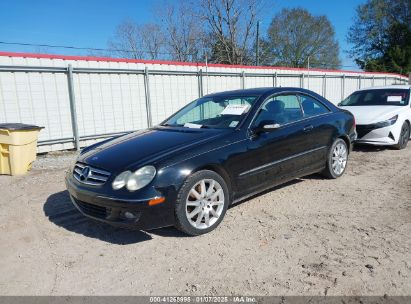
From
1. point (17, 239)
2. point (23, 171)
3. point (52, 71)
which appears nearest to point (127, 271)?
point (17, 239)

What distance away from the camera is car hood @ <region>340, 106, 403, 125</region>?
724cm

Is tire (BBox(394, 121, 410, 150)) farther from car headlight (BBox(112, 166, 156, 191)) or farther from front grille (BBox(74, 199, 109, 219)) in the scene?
front grille (BBox(74, 199, 109, 219))

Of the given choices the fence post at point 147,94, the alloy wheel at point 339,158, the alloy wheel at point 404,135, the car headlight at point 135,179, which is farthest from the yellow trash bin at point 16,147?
the alloy wheel at point 404,135

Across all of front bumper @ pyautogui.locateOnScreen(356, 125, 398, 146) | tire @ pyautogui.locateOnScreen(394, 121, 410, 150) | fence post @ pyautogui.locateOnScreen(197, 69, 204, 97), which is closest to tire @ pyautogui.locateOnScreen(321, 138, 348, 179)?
front bumper @ pyautogui.locateOnScreen(356, 125, 398, 146)

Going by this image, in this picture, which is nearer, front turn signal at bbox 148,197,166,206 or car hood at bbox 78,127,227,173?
front turn signal at bbox 148,197,166,206

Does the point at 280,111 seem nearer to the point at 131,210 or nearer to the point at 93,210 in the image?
the point at 131,210

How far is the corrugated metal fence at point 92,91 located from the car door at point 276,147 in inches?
219

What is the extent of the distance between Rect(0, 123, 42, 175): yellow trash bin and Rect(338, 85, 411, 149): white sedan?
6.51 metres

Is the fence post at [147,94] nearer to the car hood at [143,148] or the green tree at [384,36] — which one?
the car hood at [143,148]

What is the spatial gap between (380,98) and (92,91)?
23.3 feet

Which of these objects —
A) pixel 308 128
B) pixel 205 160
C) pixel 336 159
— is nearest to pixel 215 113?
pixel 205 160

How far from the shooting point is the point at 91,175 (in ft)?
11.5

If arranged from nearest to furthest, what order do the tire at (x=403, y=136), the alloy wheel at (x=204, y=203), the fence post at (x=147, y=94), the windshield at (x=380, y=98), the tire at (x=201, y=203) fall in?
1. the tire at (x=201, y=203)
2. the alloy wheel at (x=204, y=203)
3. the tire at (x=403, y=136)
4. the windshield at (x=380, y=98)
5. the fence post at (x=147, y=94)

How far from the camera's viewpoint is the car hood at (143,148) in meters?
3.39
